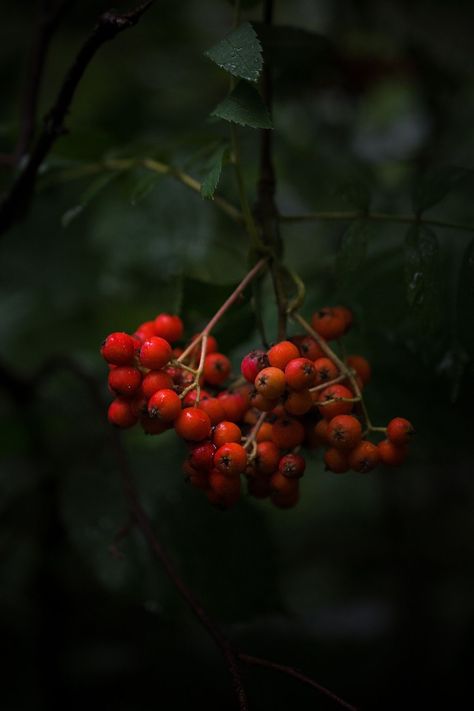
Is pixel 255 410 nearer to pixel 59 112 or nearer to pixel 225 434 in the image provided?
pixel 225 434

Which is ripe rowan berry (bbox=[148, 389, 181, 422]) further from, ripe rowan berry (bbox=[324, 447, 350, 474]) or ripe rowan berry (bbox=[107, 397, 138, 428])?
ripe rowan berry (bbox=[324, 447, 350, 474])

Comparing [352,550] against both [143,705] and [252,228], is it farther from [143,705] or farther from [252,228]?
[252,228]

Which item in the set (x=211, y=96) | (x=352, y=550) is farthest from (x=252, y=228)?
(x=352, y=550)

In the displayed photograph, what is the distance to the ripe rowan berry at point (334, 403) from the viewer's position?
3.56ft

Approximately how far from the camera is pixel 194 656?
7.84 feet

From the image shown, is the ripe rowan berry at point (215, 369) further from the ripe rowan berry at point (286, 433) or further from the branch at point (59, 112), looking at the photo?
the branch at point (59, 112)

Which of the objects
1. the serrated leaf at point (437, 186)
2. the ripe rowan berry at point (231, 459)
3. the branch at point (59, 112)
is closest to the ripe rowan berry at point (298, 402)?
the ripe rowan berry at point (231, 459)

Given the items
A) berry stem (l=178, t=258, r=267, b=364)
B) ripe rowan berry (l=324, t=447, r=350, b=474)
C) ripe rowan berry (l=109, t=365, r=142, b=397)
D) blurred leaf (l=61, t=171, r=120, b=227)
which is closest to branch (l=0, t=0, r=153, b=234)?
blurred leaf (l=61, t=171, r=120, b=227)

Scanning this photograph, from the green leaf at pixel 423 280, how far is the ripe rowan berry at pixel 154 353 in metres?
0.43

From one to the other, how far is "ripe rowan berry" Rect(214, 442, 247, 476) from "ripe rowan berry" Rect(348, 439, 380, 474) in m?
0.18

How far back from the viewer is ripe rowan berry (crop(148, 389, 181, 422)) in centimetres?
101

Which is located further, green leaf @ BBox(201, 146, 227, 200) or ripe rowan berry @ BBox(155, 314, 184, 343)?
ripe rowan berry @ BBox(155, 314, 184, 343)

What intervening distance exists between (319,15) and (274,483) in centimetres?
269

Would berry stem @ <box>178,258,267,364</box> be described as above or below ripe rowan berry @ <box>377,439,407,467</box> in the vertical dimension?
above
